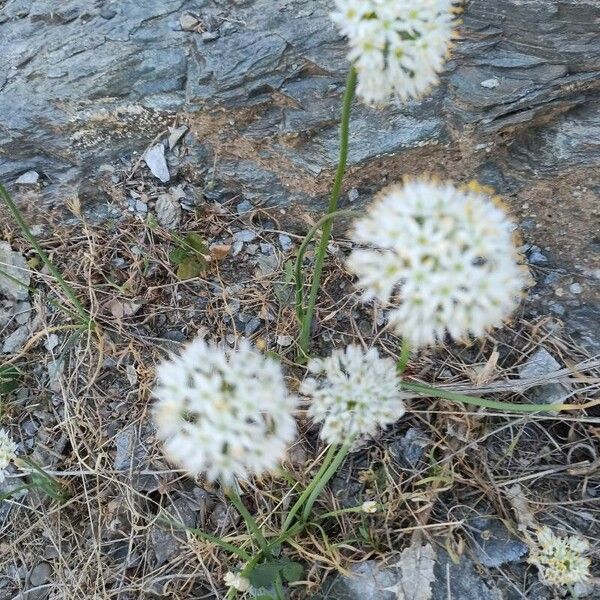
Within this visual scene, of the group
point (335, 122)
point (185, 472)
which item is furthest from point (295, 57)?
point (185, 472)

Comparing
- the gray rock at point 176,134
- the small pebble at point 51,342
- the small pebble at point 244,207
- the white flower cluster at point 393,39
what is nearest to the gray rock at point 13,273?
the small pebble at point 51,342

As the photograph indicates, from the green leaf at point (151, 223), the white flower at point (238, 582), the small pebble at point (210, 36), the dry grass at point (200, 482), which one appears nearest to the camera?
the white flower at point (238, 582)

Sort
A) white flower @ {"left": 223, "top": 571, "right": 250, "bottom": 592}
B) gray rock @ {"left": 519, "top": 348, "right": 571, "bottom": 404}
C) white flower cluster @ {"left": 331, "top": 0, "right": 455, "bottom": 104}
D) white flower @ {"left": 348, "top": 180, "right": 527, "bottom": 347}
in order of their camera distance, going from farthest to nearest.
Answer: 1. gray rock @ {"left": 519, "top": 348, "right": 571, "bottom": 404}
2. white flower @ {"left": 223, "top": 571, "right": 250, "bottom": 592}
3. white flower cluster @ {"left": 331, "top": 0, "right": 455, "bottom": 104}
4. white flower @ {"left": 348, "top": 180, "right": 527, "bottom": 347}

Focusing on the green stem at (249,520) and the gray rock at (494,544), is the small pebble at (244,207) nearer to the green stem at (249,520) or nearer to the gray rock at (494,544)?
the green stem at (249,520)

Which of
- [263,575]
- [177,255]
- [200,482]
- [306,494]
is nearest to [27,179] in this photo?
[177,255]

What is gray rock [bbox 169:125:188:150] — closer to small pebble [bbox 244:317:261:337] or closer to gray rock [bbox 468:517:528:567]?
small pebble [bbox 244:317:261:337]

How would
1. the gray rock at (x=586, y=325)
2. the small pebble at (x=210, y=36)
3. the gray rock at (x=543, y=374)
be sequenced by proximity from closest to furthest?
the gray rock at (x=543, y=374) → the gray rock at (x=586, y=325) → the small pebble at (x=210, y=36)

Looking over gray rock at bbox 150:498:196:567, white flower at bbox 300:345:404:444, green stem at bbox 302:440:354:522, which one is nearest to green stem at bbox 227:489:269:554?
green stem at bbox 302:440:354:522
